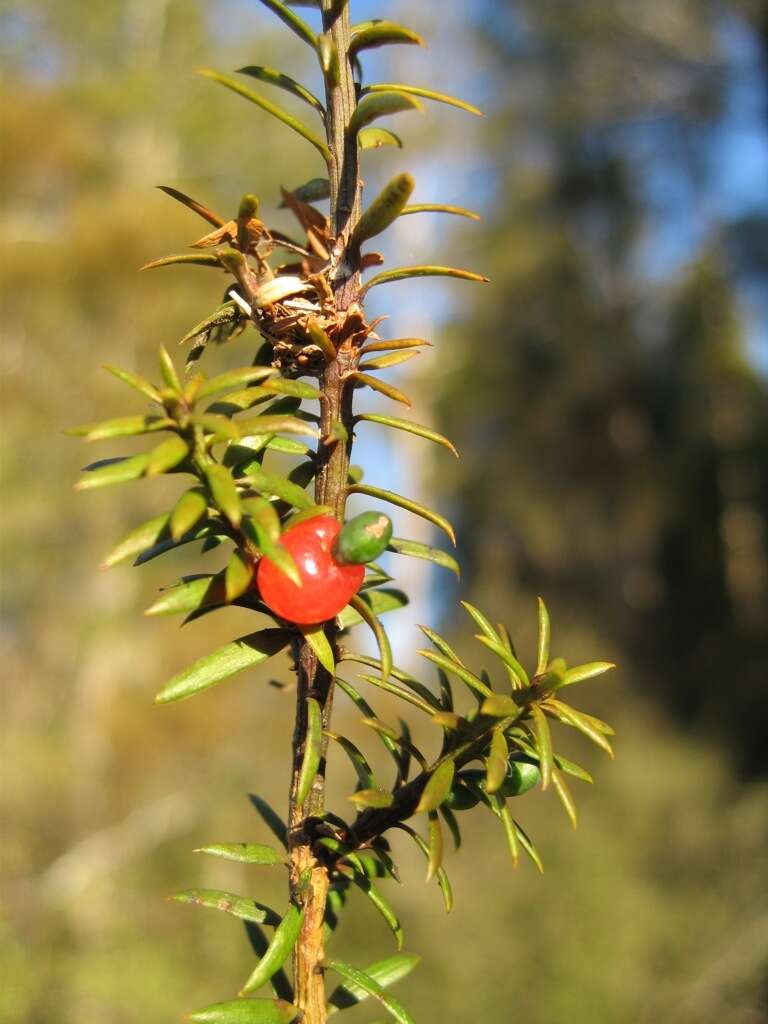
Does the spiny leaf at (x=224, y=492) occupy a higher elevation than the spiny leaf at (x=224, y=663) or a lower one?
higher

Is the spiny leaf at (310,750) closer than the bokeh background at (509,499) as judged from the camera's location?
Yes

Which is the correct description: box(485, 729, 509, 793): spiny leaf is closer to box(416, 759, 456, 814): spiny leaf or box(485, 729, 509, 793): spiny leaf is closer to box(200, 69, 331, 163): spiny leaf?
box(416, 759, 456, 814): spiny leaf

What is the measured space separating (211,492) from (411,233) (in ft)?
20.9

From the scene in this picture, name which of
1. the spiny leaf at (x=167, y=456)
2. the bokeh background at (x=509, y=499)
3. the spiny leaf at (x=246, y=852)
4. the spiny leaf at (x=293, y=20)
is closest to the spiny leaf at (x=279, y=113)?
the spiny leaf at (x=293, y=20)

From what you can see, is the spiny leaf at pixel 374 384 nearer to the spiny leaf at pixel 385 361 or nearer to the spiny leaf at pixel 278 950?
the spiny leaf at pixel 385 361

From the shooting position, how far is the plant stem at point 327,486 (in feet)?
0.82

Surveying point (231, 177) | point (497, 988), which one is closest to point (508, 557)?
point (497, 988)

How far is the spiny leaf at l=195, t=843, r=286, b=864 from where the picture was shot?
0.26 metres

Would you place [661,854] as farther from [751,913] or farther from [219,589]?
[219,589]

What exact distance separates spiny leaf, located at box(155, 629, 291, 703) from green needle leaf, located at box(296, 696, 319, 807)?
2cm

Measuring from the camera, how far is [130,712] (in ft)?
11.8

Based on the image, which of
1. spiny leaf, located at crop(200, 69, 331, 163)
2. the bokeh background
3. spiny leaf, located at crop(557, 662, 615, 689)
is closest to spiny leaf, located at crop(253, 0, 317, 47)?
spiny leaf, located at crop(200, 69, 331, 163)

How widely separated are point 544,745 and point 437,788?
0.03m

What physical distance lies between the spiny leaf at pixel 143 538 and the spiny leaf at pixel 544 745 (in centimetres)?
12
